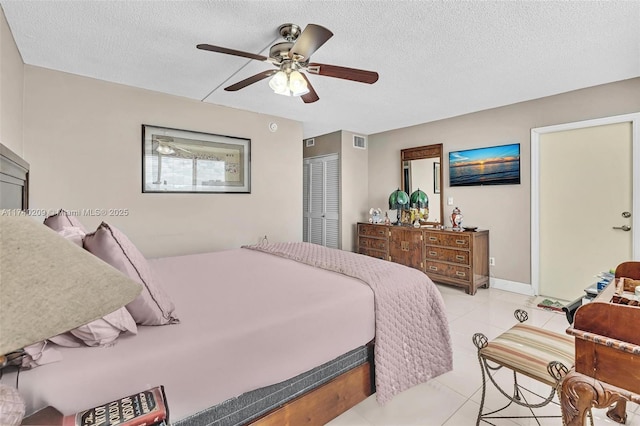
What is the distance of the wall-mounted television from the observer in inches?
151

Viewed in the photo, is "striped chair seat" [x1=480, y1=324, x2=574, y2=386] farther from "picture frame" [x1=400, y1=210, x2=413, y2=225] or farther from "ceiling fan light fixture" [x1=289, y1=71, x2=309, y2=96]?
"picture frame" [x1=400, y1=210, x2=413, y2=225]

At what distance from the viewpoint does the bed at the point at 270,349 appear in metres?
1.01

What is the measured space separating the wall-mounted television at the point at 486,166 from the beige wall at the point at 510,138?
0.07 metres

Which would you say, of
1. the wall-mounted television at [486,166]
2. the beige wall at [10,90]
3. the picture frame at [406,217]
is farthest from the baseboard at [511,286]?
the beige wall at [10,90]

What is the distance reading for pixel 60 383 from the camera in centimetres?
91

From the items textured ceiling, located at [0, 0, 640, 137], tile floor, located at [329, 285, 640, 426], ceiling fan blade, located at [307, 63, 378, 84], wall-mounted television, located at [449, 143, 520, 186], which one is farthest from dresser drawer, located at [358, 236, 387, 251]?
ceiling fan blade, located at [307, 63, 378, 84]

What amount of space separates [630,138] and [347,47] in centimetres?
305

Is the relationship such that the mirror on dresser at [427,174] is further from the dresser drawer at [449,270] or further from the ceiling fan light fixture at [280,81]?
the ceiling fan light fixture at [280,81]

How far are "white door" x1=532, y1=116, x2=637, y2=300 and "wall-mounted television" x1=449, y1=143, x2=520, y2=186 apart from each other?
0.28m

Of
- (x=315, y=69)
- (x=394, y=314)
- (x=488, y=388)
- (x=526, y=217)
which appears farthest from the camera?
(x=526, y=217)

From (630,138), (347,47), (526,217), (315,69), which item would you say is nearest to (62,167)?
(315,69)

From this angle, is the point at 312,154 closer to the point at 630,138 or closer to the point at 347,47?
the point at 347,47

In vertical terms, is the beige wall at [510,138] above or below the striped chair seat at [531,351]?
above

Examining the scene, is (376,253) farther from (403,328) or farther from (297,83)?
(297,83)
